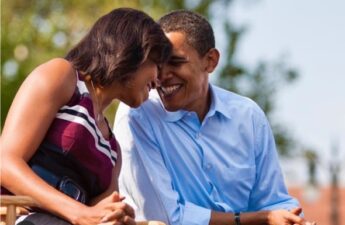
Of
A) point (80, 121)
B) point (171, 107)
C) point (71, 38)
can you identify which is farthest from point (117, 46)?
point (71, 38)

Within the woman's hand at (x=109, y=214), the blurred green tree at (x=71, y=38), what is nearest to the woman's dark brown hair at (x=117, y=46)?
the woman's hand at (x=109, y=214)

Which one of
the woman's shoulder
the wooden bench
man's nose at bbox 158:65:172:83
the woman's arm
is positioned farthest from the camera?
man's nose at bbox 158:65:172:83

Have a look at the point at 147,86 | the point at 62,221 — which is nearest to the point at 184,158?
the point at 147,86

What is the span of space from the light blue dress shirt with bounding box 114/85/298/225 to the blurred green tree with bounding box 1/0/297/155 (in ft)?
44.3

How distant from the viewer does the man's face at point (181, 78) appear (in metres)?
5.12

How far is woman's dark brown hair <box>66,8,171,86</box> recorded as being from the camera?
13.8 ft

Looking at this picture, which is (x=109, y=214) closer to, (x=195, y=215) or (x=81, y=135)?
(x=81, y=135)

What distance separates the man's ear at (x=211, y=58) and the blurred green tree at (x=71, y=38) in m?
13.4

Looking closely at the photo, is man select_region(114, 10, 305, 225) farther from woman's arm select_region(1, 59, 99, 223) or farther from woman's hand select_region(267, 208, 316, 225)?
woman's arm select_region(1, 59, 99, 223)

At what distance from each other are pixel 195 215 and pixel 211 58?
2.74 feet

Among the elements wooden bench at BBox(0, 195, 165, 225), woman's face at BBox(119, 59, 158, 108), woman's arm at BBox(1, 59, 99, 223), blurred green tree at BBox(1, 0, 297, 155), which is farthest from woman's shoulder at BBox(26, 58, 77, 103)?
blurred green tree at BBox(1, 0, 297, 155)

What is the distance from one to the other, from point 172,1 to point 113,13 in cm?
1927

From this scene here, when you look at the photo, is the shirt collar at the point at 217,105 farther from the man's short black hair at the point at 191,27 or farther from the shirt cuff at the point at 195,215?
the shirt cuff at the point at 195,215

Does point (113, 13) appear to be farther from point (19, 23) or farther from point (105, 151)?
point (19, 23)
